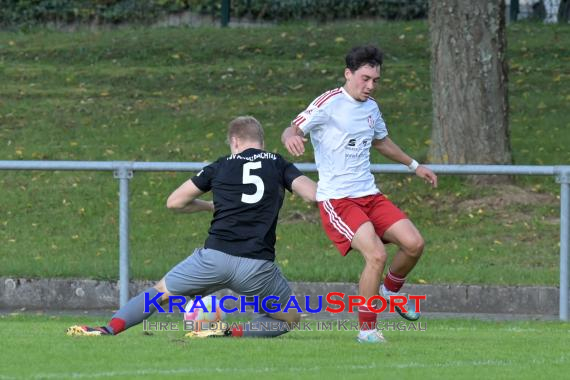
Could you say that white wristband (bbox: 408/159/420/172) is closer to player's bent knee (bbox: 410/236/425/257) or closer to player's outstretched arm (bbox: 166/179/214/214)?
player's bent knee (bbox: 410/236/425/257)

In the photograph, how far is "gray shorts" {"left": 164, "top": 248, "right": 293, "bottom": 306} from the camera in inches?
329

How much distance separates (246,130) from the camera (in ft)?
28.1

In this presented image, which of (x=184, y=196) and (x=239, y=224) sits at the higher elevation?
(x=184, y=196)

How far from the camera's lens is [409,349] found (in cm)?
845

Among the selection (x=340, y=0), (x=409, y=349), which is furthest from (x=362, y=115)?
(x=340, y=0)

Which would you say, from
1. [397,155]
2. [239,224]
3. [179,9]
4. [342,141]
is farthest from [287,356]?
[179,9]

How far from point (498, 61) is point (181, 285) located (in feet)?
25.8

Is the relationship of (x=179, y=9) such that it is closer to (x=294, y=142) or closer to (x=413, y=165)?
(x=413, y=165)

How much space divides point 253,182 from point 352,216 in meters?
0.77

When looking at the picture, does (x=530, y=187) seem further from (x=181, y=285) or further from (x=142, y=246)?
A: (x=181, y=285)

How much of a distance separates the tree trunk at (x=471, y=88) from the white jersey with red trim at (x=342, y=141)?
258 inches

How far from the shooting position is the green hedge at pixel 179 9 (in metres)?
27.0

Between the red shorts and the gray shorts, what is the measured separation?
0.57 metres

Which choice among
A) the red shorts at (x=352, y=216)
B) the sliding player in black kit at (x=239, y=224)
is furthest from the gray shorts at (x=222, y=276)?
the red shorts at (x=352, y=216)
